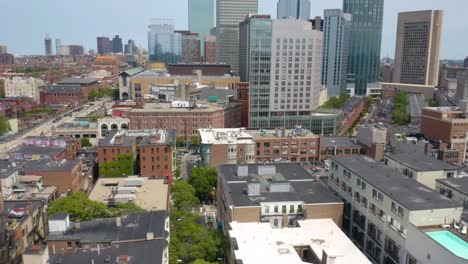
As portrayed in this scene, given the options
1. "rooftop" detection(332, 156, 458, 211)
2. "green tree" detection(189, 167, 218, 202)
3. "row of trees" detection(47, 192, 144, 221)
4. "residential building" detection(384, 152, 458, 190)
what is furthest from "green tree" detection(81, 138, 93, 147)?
"residential building" detection(384, 152, 458, 190)

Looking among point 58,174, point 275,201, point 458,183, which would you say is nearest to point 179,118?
point 58,174

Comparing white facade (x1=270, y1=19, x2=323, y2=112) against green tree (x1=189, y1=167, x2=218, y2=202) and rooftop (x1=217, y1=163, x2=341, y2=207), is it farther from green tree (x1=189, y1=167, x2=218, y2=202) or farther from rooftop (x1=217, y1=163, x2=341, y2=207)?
rooftop (x1=217, y1=163, x2=341, y2=207)

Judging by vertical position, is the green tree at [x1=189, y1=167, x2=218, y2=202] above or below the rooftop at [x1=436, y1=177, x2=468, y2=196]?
below

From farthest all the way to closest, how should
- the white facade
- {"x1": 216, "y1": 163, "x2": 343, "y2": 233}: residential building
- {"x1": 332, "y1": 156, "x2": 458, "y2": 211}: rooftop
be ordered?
the white facade, {"x1": 216, "y1": 163, "x2": 343, "y2": 233}: residential building, {"x1": 332, "y1": 156, "x2": 458, "y2": 211}: rooftop

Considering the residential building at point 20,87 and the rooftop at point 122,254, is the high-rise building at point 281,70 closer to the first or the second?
the rooftop at point 122,254

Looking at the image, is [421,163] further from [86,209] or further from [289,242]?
[86,209]

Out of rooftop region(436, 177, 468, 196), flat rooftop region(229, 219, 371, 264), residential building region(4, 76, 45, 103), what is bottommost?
flat rooftop region(229, 219, 371, 264)
